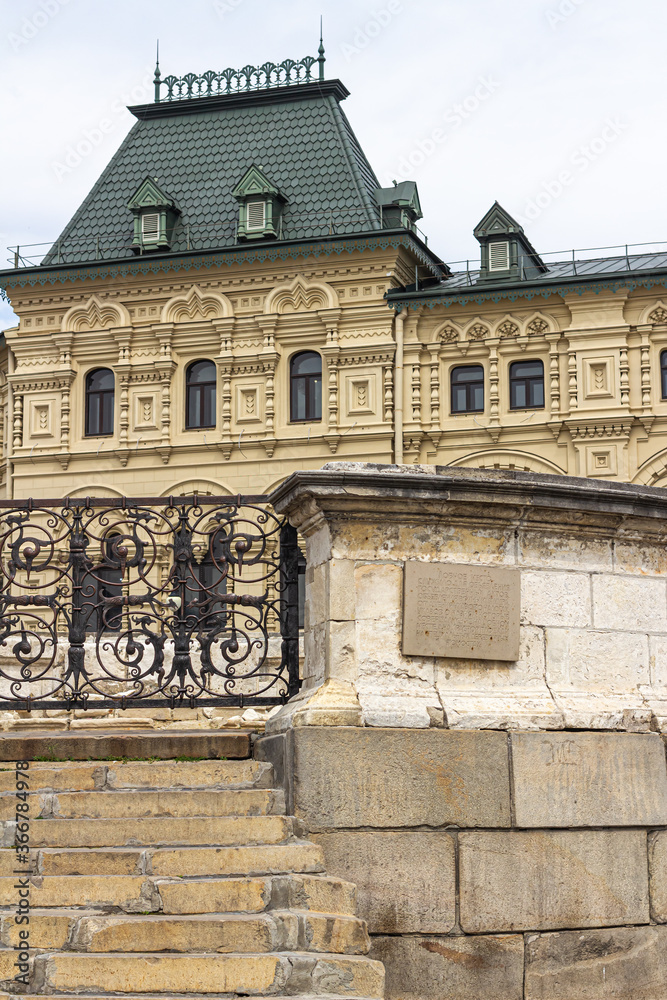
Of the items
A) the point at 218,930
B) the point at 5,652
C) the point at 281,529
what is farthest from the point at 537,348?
the point at 218,930

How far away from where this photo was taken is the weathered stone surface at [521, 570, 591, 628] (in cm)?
721

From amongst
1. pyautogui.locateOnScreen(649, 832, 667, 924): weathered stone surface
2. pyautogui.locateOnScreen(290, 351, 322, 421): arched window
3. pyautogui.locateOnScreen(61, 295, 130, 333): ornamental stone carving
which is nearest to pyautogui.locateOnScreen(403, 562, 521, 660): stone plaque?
pyautogui.locateOnScreen(649, 832, 667, 924): weathered stone surface

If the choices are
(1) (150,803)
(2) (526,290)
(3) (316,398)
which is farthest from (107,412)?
(1) (150,803)

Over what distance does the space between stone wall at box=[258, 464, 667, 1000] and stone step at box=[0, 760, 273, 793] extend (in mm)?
229

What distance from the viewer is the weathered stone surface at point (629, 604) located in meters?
7.39

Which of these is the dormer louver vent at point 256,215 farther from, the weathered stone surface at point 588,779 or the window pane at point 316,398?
the weathered stone surface at point 588,779

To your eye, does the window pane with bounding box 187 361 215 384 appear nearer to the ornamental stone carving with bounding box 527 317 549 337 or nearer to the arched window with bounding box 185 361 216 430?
the arched window with bounding box 185 361 216 430

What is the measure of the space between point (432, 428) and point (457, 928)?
913 inches

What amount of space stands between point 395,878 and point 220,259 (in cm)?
2538

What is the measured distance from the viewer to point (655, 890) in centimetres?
693

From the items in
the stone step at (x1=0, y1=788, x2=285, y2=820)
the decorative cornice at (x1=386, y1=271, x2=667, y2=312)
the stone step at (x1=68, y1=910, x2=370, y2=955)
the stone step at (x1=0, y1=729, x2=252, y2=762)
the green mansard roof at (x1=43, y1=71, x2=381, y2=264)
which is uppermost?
the green mansard roof at (x1=43, y1=71, x2=381, y2=264)

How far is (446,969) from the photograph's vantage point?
6.49 meters

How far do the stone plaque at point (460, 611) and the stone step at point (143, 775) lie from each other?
108 centimetres

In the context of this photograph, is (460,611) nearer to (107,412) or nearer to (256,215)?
(256,215)
